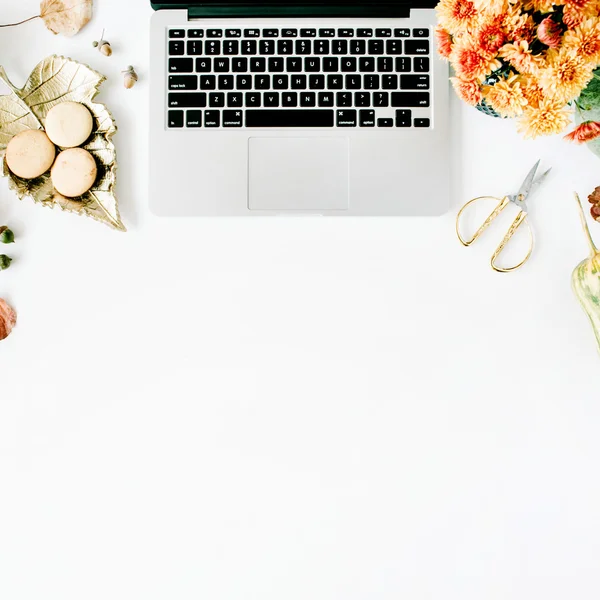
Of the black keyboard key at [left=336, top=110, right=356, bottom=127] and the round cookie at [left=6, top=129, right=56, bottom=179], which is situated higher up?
the black keyboard key at [left=336, top=110, right=356, bottom=127]

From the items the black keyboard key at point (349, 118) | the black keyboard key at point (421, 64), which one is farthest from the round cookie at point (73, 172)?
the black keyboard key at point (421, 64)

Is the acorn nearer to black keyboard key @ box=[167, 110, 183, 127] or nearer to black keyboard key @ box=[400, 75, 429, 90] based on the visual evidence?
black keyboard key @ box=[167, 110, 183, 127]

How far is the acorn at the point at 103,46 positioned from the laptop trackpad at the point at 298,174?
0.71 feet

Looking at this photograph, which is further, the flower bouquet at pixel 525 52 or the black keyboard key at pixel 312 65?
the black keyboard key at pixel 312 65

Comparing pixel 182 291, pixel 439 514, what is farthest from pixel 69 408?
pixel 439 514

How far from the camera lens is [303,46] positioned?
651 mm

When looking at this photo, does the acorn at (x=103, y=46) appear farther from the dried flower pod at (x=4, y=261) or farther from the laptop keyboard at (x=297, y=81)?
the dried flower pod at (x=4, y=261)

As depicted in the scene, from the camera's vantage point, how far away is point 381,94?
0.65 metres

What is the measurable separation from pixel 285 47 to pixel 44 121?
0.32 metres

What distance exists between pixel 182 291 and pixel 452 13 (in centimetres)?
43

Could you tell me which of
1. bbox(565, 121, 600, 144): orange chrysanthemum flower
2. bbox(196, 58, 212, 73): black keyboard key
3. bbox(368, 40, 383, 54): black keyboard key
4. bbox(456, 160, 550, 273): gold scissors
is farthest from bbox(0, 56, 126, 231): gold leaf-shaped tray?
bbox(565, 121, 600, 144): orange chrysanthemum flower

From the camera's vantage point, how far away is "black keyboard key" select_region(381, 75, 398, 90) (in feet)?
2.13

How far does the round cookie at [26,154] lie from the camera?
66 cm

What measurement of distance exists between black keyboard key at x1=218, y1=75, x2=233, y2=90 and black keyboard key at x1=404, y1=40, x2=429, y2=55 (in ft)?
0.71
